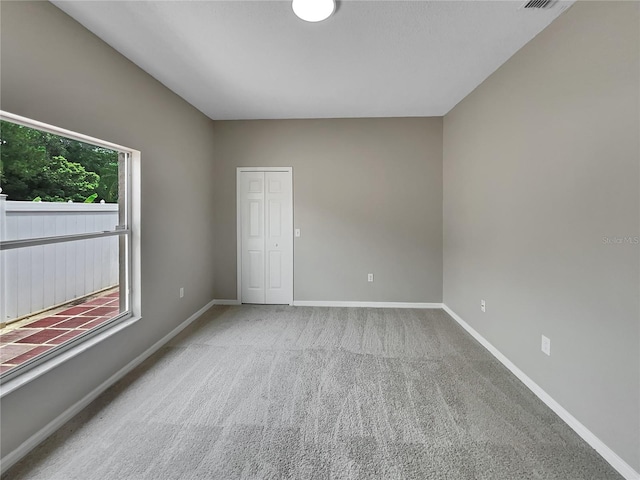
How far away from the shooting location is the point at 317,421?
188cm

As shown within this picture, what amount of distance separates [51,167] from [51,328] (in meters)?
1.08

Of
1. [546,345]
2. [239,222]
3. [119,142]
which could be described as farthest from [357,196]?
[119,142]

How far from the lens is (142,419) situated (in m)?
1.89

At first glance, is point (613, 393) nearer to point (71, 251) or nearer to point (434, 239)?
point (434, 239)

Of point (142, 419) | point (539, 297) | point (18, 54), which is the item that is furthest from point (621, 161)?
point (18, 54)

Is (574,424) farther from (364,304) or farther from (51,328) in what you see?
(51,328)

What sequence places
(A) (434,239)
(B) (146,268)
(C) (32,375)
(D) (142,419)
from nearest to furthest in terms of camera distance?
(C) (32,375), (D) (142,419), (B) (146,268), (A) (434,239)

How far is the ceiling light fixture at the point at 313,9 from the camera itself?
70.5 inches

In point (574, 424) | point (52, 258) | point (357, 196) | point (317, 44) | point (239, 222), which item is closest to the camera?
point (574, 424)

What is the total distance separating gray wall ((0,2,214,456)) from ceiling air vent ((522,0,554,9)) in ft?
9.76

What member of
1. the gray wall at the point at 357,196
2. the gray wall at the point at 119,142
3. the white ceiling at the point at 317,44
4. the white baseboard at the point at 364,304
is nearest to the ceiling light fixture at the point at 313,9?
the white ceiling at the point at 317,44

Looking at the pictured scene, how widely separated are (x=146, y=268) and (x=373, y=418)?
2.36 m

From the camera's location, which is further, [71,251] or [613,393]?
[71,251]

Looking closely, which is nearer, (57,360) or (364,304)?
(57,360)
